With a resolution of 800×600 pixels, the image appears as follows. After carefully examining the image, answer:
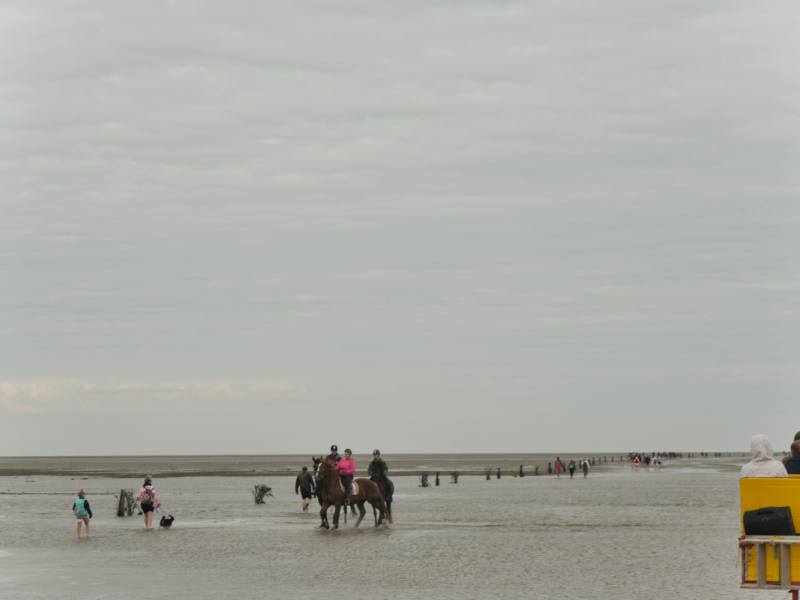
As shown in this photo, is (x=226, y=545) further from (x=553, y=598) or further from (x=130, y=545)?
(x=553, y=598)

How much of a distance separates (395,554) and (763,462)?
12658mm

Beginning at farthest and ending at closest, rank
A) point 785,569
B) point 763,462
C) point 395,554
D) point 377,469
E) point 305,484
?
point 305,484
point 377,469
point 395,554
point 763,462
point 785,569

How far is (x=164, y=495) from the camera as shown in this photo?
177 ft

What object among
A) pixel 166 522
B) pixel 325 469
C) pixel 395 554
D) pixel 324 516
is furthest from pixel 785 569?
pixel 166 522

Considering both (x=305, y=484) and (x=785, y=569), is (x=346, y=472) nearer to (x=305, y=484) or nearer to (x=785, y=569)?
(x=305, y=484)

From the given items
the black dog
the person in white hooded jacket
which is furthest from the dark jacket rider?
the person in white hooded jacket

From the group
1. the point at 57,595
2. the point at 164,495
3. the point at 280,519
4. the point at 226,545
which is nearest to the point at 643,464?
the point at 164,495

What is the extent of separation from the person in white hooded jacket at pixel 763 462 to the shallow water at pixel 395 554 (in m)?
5.55

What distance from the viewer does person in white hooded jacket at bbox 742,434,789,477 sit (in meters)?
10.1

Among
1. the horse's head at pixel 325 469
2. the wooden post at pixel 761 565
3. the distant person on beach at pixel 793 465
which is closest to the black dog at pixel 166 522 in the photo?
the horse's head at pixel 325 469

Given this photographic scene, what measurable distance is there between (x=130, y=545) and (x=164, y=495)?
3057 centimetres

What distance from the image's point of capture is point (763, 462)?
33.5 ft

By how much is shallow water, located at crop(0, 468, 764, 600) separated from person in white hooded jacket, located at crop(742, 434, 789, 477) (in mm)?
5545

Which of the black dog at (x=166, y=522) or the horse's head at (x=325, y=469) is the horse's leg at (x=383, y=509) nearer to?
the horse's head at (x=325, y=469)
